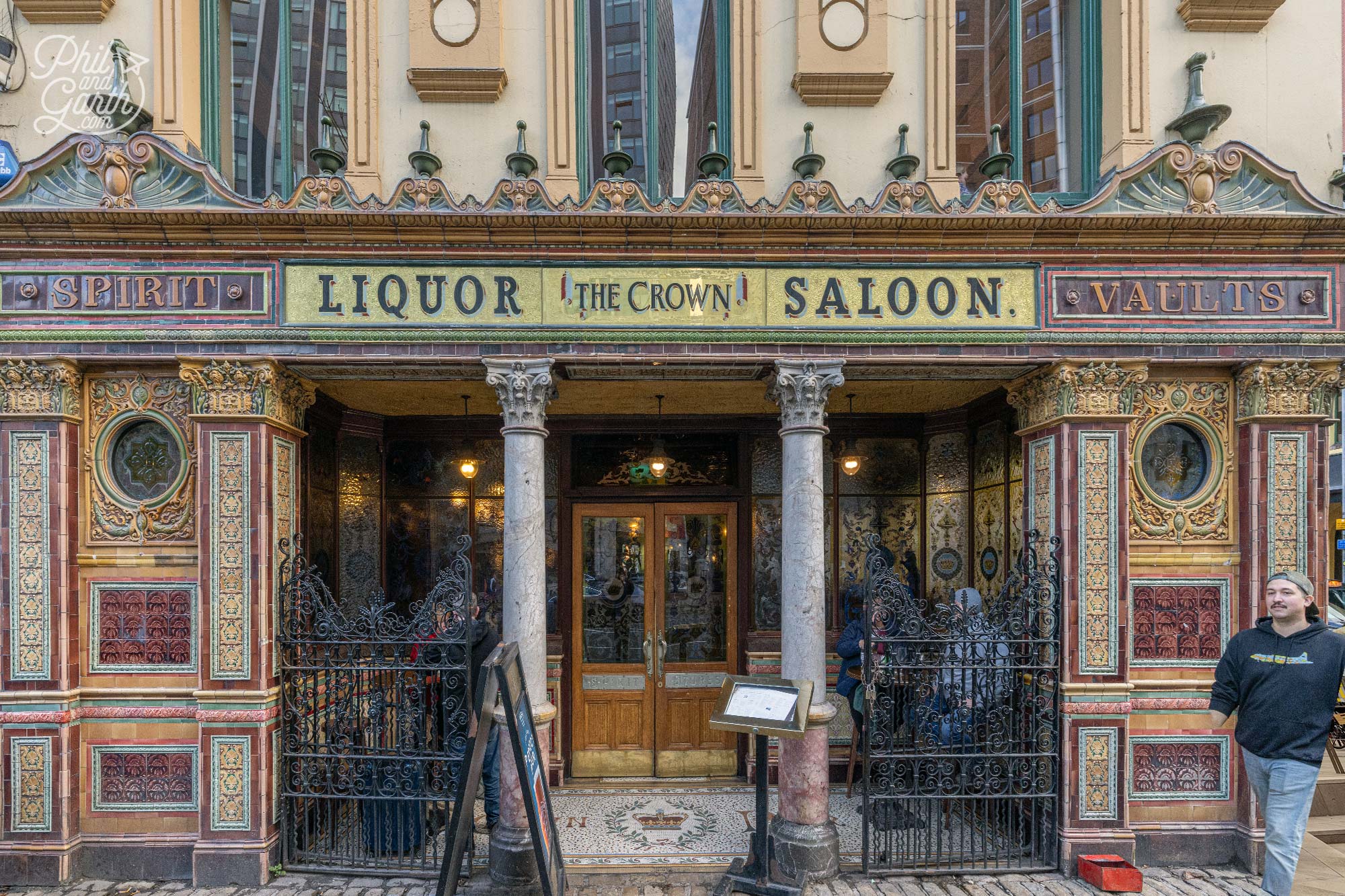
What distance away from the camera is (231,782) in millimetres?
5535

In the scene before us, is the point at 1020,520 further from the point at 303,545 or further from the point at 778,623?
the point at 303,545

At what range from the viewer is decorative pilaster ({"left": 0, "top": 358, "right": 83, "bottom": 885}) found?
5.53 metres

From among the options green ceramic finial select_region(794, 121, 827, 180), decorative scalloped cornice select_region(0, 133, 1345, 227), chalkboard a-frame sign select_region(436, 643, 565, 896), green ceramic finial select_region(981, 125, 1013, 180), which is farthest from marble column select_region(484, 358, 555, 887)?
green ceramic finial select_region(981, 125, 1013, 180)

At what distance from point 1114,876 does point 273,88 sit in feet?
29.8

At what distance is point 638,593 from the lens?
25.9 feet

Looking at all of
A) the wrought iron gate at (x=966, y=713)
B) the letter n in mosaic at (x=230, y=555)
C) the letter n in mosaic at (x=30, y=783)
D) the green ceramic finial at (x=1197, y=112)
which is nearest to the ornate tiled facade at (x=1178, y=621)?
the wrought iron gate at (x=966, y=713)

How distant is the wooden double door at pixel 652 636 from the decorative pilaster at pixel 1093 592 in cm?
319

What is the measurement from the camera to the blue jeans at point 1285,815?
4.44m

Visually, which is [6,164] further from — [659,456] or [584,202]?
[659,456]

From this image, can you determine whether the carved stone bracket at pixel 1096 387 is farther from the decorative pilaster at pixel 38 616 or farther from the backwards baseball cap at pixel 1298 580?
the decorative pilaster at pixel 38 616

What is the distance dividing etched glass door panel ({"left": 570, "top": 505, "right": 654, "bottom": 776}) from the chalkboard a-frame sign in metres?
2.90

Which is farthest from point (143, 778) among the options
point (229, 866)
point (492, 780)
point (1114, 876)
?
point (1114, 876)

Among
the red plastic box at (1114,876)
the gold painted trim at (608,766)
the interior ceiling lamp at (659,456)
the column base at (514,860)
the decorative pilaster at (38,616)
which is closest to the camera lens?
the red plastic box at (1114,876)

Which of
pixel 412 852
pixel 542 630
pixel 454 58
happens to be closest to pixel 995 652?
pixel 542 630
